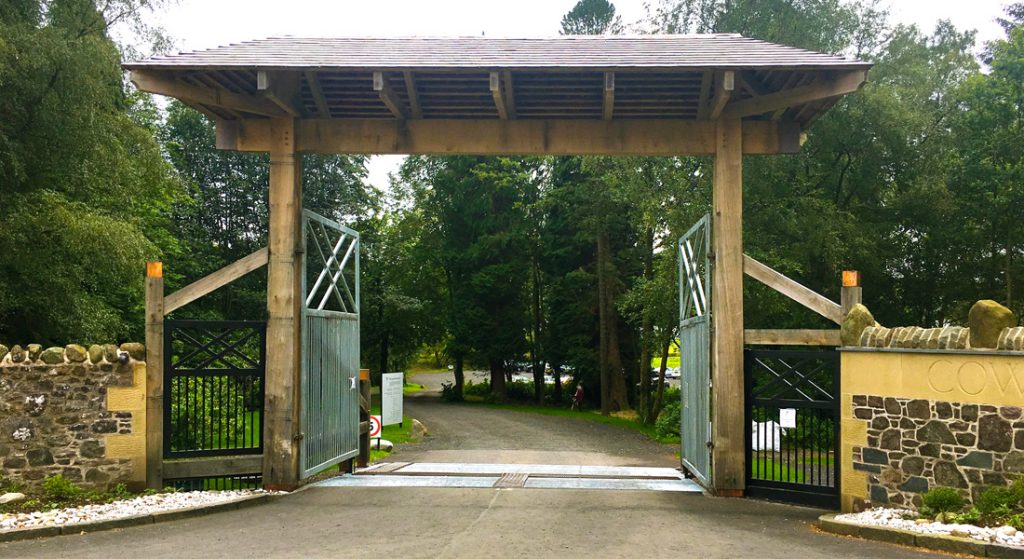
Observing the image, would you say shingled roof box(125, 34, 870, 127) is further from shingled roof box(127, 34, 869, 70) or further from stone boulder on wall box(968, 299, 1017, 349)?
stone boulder on wall box(968, 299, 1017, 349)

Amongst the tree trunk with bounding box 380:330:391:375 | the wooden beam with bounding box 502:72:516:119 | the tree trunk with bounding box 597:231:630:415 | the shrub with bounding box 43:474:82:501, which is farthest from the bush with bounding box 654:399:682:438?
the tree trunk with bounding box 380:330:391:375

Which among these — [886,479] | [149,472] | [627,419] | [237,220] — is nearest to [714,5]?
[627,419]

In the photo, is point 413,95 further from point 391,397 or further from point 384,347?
point 384,347

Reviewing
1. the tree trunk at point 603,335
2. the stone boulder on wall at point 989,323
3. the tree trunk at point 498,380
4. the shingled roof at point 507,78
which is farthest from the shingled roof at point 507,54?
the tree trunk at point 498,380

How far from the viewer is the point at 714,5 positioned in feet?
72.9

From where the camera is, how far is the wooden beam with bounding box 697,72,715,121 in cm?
924

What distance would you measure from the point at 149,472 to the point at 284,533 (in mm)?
2545

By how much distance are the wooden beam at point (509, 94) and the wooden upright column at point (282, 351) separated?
263 centimetres

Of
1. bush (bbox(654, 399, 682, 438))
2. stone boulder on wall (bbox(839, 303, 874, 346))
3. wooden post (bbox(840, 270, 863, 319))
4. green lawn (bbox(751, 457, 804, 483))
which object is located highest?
wooden post (bbox(840, 270, 863, 319))

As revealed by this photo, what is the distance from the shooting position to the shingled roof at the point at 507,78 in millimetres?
8922

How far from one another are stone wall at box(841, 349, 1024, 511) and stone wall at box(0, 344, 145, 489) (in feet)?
23.8

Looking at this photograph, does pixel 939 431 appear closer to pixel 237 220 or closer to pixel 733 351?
pixel 733 351

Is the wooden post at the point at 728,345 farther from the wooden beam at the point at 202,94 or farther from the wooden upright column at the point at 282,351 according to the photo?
the wooden beam at the point at 202,94

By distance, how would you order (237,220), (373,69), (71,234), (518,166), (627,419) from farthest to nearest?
1. (518,166)
2. (237,220)
3. (627,419)
4. (71,234)
5. (373,69)
